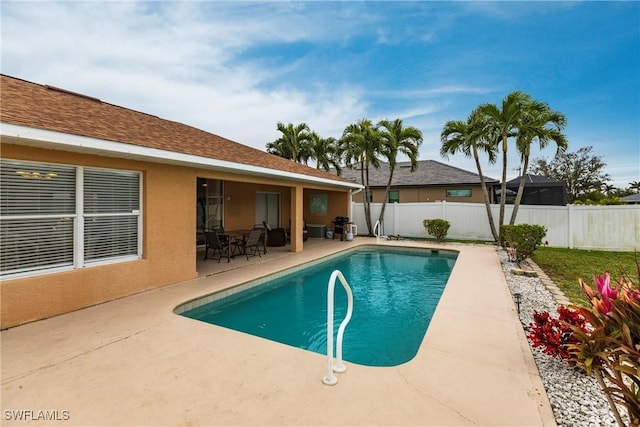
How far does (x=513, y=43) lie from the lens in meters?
12.4

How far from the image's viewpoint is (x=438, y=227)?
14.7 m

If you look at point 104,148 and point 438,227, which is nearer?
point 104,148

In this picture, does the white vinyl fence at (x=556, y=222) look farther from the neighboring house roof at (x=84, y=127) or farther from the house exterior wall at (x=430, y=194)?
the neighboring house roof at (x=84, y=127)

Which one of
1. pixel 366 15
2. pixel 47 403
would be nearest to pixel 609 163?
pixel 366 15

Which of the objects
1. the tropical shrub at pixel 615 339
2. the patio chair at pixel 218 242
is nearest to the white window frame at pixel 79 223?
the patio chair at pixel 218 242

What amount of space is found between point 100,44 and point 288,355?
12.7 m

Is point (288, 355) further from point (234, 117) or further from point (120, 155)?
point (234, 117)

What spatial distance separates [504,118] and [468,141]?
1.65 m

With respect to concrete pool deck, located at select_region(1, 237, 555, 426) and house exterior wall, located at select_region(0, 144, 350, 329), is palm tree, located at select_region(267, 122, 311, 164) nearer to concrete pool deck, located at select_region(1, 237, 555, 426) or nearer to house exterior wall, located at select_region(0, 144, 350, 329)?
house exterior wall, located at select_region(0, 144, 350, 329)

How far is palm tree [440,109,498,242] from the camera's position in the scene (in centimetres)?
1320

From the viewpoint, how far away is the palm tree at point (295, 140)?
81.7 ft

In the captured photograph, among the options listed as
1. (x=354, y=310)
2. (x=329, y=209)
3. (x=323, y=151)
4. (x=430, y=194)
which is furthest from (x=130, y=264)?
(x=430, y=194)

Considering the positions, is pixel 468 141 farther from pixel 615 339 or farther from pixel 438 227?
pixel 615 339

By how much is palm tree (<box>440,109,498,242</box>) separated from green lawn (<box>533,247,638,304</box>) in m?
3.25
